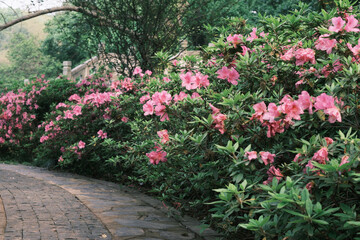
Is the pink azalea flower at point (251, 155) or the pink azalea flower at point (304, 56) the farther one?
the pink azalea flower at point (304, 56)

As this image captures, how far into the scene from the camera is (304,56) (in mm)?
2930

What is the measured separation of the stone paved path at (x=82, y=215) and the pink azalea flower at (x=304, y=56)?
1.72 metres

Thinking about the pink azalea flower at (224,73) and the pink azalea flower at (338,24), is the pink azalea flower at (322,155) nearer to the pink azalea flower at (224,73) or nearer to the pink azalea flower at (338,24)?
the pink azalea flower at (338,24)

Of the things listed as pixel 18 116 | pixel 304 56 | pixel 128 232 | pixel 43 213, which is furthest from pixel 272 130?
pixel 18 116

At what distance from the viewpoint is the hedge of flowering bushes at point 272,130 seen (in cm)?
216

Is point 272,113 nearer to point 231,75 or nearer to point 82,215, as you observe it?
point 231,75

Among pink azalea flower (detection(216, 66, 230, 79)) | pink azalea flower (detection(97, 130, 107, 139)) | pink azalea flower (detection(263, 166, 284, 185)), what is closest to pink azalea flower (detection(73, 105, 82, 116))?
pink azalea flower (detection(97, 130, 107, 139))

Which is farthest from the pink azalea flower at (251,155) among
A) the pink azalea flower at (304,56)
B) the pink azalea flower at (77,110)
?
the pink azalea flower at (77,110)

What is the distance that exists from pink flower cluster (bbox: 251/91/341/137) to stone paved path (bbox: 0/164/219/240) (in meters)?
1.47

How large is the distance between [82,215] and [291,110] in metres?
2.60

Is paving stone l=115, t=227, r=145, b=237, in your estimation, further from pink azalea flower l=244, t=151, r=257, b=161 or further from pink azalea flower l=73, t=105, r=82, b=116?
pink azalea flower l=73, t=105, r=82, b=116

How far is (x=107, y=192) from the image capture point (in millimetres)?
5617

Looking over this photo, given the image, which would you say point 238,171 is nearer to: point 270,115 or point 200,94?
point 270,115

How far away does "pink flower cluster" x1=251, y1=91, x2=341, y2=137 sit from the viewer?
2.37 m
